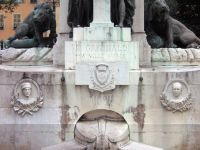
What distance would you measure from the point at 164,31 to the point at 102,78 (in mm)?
2898

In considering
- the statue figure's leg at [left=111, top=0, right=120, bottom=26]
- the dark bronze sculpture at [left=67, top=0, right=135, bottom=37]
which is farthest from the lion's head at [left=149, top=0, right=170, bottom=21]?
the statue figure's leg at [left=111, top=0, right=120, bottom=26]

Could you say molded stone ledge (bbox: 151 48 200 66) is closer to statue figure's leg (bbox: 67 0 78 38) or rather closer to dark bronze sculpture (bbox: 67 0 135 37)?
dark bronze sculpture (bbox: 67 0 135 37)

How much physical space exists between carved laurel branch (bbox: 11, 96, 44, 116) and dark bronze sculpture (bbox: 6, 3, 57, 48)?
255 cm

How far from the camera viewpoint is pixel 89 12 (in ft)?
39.6

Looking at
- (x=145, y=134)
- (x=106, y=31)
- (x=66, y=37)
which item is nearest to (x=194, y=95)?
(x=145, y=134)

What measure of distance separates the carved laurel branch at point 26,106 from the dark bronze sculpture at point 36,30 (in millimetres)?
2548

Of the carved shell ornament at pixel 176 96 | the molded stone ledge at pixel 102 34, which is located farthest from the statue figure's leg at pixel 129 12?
the carved shell ornament at pixel 176 96

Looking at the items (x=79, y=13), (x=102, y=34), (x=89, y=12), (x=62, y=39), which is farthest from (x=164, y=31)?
(x=102, y=34)

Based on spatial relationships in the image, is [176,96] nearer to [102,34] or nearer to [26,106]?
[102,34]

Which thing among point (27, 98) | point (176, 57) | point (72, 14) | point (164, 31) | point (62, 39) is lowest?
point (27, 98)

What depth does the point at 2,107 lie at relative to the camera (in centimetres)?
1130

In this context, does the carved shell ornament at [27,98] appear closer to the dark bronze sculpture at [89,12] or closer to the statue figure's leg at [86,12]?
the dark bronze sculpture at [89,12]

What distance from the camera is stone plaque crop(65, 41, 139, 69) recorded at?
11102mm

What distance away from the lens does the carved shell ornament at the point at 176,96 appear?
1113cm
